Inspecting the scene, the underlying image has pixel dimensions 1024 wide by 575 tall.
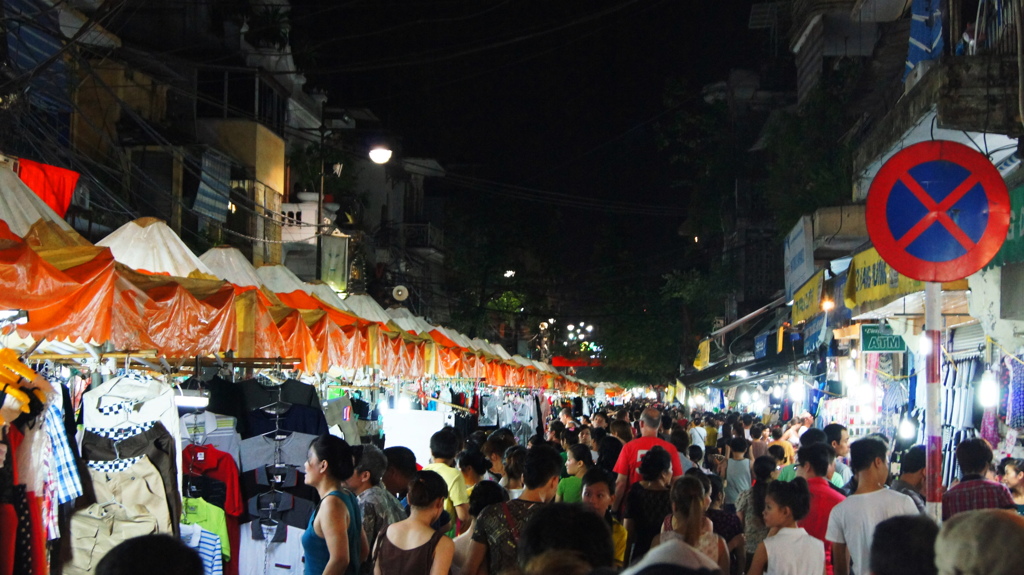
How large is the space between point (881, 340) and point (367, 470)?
791cm

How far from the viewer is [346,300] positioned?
15.1 m

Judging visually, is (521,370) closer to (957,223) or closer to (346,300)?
(346,300)

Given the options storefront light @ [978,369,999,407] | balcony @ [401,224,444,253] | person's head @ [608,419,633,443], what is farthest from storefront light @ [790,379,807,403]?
balcony @ [401,224,444,253]

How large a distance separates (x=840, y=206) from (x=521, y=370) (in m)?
14.6

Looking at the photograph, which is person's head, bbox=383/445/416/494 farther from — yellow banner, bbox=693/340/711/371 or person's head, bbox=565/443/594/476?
yellow banner, bbox=693/340/711/371

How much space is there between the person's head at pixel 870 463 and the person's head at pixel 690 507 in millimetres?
967

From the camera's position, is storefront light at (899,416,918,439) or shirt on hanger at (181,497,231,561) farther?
storefront light at (899,416,918,439)

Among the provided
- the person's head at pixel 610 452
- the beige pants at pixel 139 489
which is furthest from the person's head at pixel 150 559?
the person's head at pixel 610 452

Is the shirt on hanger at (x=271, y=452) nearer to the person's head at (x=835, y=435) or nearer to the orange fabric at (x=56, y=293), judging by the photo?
the orange fabric at (x=56, y=293)

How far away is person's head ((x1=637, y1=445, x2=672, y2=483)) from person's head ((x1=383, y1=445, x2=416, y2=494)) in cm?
180

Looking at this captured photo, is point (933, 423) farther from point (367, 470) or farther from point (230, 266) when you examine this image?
point (230, 266)

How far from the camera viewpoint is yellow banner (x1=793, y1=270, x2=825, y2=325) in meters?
12.3

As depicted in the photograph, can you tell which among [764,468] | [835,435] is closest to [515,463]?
[764,468]

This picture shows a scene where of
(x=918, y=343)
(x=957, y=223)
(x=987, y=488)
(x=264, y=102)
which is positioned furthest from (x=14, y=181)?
(x=264, y=102)
